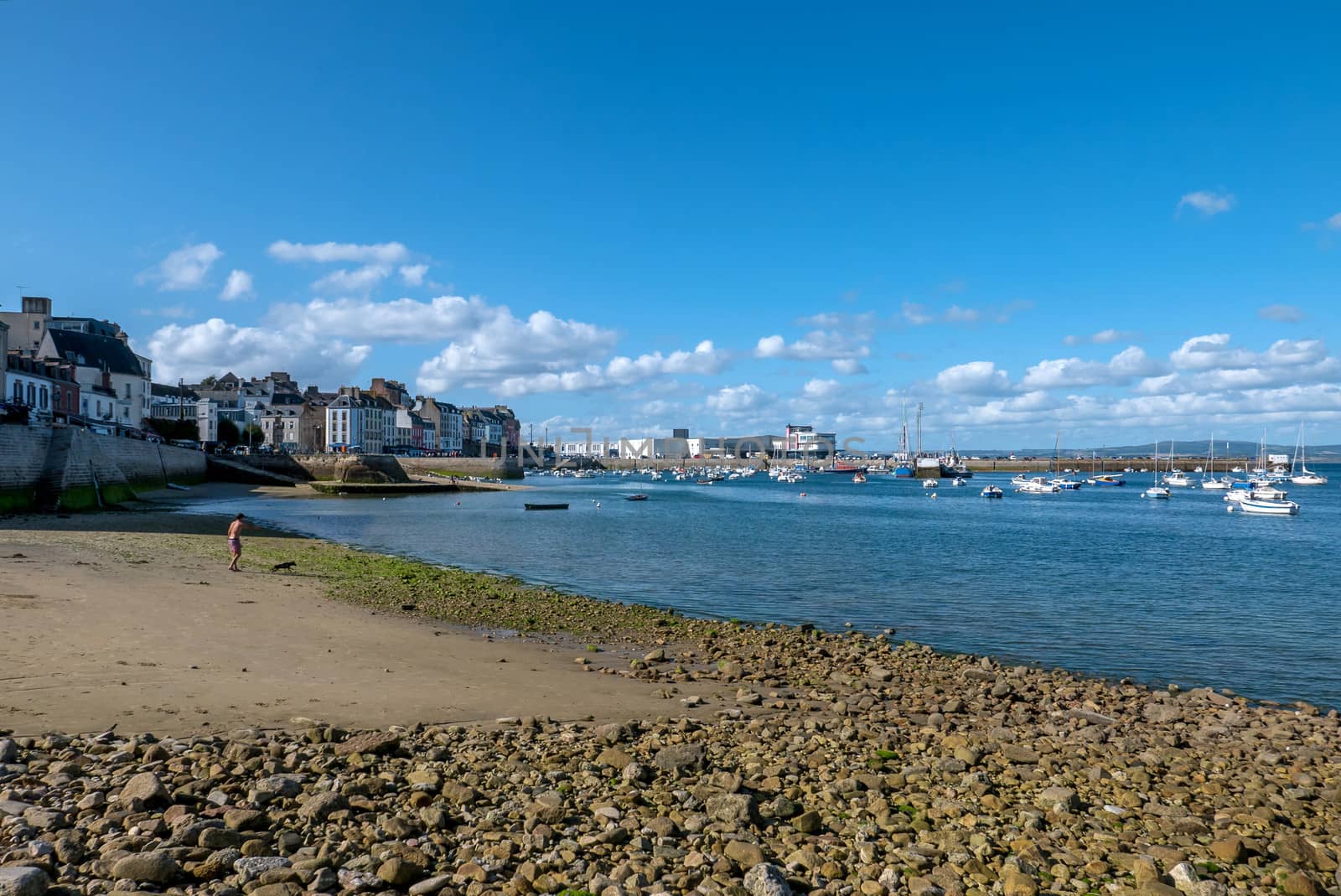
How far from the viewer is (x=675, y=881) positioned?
665 cm

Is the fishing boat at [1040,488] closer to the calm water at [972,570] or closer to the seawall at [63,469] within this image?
the calm water at [972,570]

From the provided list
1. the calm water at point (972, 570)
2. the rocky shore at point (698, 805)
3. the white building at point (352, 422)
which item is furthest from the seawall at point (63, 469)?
the white building at point (352, 422)

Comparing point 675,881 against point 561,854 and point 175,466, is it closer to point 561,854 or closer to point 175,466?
point 561,854

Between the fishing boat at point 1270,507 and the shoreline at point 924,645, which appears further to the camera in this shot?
the fishing boat at point 1270,507

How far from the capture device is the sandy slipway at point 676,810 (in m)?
6.51

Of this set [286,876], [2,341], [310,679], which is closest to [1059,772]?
[286,876]

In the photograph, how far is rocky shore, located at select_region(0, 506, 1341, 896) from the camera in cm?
652

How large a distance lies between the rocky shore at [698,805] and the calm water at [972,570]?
766cm

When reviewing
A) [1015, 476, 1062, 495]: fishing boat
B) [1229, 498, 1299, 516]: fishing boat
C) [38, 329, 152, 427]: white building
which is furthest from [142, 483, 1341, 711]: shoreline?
[1015, 476, 1062, 495]: fishing boat

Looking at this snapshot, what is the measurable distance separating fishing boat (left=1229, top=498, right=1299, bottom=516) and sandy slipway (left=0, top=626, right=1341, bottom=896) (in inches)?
3135

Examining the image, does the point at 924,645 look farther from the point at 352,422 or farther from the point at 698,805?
the point at 352,422

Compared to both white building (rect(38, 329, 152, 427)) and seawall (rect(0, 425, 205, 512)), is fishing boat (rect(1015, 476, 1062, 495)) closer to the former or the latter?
seawall (rect(0, 425, 205, 512))

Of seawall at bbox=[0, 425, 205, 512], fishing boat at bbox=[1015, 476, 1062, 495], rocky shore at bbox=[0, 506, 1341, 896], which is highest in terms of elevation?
seawall at bbox=[0, 425, 205, 512]

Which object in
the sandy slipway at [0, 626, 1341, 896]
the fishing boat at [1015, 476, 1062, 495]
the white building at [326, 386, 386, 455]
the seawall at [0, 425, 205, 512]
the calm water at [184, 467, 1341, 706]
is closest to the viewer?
the sandy slipway at [0, 626, 1341, 896]
